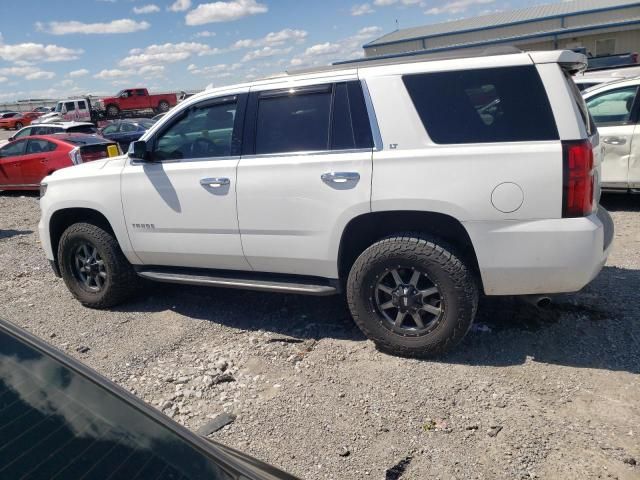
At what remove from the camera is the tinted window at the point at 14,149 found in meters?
13.3

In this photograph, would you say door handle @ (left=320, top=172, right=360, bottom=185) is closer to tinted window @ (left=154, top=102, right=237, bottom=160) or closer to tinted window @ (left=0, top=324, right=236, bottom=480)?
tinted window @ (left=154, top=102, right=237, bottom=160)

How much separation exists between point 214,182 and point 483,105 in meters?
2.08

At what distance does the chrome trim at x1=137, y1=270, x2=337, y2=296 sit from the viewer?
4.09m

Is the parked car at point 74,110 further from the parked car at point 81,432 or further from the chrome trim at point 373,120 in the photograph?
the parked car at point 81,432

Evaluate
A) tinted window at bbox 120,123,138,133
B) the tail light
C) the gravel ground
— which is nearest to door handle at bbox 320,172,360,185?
the gravel ground

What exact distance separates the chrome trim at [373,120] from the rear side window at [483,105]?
28 centimetres

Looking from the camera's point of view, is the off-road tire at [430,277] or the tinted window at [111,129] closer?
the off-road tire at [430,277]

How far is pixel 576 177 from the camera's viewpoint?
11.0 feet

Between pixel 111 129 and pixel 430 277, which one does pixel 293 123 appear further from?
pixel 111 129

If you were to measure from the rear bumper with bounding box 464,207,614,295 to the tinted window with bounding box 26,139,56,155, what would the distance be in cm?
1204

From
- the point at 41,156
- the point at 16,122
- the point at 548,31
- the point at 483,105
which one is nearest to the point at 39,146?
the point at 41,156

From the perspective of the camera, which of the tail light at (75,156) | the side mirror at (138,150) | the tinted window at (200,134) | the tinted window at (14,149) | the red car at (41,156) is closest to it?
the tinted window at (200,134)

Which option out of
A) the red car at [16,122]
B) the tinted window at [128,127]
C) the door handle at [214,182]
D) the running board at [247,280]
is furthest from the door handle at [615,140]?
the red car at [16,122]

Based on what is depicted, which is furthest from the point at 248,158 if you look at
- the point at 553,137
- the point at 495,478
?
the point at 495,478
